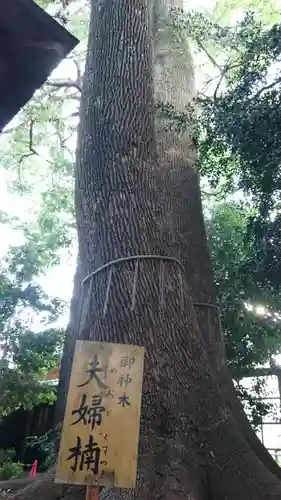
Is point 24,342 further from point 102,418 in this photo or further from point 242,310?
point 102,418

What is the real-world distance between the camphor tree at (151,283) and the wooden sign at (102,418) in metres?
0.65

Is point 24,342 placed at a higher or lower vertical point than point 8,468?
higher

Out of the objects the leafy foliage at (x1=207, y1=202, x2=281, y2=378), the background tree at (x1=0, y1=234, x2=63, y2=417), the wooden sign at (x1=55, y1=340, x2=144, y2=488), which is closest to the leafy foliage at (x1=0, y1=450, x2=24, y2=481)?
the background tree at (x1=0, y1=234, x2=63, y2=417)

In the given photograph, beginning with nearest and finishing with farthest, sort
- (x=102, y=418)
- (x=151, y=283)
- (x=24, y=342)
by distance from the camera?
(x=102, y=418), (x=151, y=283), (x=24, y=342)

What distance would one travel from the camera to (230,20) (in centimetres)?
786

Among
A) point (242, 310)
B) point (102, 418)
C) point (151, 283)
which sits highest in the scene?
point (242, 310)

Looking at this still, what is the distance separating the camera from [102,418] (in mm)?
1820

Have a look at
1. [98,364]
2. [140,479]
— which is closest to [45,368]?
[140,479]

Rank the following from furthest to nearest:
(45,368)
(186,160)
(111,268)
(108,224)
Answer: (45,368) → (186,160) → (108,224) → (111,268)

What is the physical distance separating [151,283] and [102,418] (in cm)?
135

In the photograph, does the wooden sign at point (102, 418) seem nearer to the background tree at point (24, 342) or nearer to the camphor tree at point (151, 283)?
the camphor tree at point (151, 283)

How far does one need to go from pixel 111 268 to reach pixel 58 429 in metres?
1.27

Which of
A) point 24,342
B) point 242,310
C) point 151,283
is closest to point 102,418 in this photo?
point 151,283

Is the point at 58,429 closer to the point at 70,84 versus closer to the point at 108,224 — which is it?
the point at 108,224
